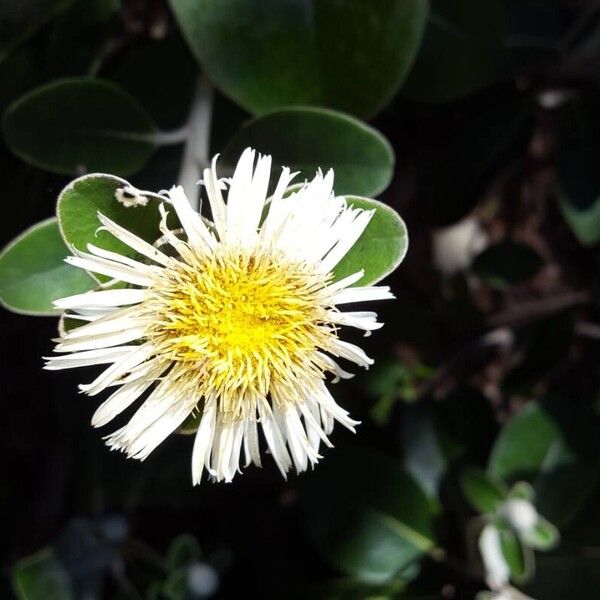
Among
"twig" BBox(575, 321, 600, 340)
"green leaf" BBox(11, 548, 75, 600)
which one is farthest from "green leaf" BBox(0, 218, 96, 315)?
"twig" BBox(575, 321, 600, 340)

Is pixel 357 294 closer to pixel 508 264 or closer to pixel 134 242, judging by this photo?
pixel 134 242

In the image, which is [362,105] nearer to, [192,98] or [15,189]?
[192,98]

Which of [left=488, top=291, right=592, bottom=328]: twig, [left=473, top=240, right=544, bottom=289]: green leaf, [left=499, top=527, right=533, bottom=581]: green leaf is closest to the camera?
[left=499, top=527, right=533, bottom=581]: green leaf

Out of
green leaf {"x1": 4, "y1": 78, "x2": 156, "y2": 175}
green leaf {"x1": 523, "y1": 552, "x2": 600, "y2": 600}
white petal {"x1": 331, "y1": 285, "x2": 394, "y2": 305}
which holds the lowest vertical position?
green leaf {"x1": 523, "y1": 552, "x2": 600, "y2": 600}

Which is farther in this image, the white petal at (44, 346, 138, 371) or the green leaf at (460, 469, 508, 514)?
the green leaf at (460, 469, 508, 514)

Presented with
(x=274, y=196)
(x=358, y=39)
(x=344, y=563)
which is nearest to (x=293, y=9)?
(x=358, y=39)

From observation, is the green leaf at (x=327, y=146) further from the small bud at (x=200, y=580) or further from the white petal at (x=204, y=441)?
the small bud at (x=200, y=580)

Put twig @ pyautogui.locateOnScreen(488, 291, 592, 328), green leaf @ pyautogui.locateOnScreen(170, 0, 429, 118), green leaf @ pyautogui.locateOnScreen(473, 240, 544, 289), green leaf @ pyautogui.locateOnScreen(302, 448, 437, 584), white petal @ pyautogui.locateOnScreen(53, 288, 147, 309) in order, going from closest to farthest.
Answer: white petal @ pyautogui.locateOnScreen(53, 288, 147, 309), green leaf @ pyautogui.locateOnScreen(170, 0, 429, 118), green leaf @ pyautogui.locateOnScreen(302, 448, 437, 584), green leaf @ pyautogui.locateOnScreen(473, 240, 544, 289), twig @ pyautogui.locateOnScreen(488, 291, 592, 328)

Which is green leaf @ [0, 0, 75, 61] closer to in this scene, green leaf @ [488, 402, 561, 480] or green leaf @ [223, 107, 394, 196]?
green leaf @ [223, 107, 394, 196]

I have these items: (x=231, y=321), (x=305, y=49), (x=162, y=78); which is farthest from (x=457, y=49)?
(x=231, y=321)

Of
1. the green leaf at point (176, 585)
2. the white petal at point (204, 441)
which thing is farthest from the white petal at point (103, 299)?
the green leaf at point (176, 585)
